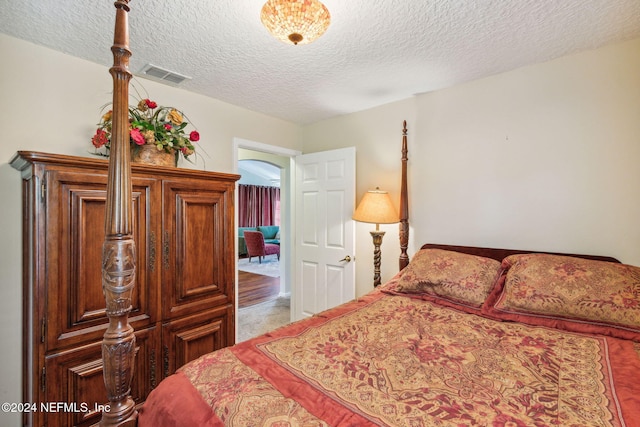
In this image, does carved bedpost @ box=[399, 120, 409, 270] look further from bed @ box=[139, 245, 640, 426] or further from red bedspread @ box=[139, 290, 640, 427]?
red bedspread @ box=[139, 290, 640, 427]

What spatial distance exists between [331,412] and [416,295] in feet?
4.31

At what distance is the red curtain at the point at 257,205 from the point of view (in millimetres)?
9383

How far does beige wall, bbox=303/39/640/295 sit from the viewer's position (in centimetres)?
184

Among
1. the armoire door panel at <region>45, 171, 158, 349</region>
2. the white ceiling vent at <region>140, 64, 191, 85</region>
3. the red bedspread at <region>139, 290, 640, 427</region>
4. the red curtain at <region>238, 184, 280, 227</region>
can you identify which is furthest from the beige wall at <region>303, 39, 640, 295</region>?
the red curtain at <region>238, 184, 280, 227</region>

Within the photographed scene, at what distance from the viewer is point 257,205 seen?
977cm

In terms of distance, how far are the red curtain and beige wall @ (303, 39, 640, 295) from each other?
7204mm

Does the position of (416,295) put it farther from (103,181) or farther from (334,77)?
(103,181)

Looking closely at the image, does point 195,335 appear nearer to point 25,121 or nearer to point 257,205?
point 25,121

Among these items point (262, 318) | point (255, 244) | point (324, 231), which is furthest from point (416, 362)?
point (255, 244)

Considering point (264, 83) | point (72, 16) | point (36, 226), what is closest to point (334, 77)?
point (264, 83)

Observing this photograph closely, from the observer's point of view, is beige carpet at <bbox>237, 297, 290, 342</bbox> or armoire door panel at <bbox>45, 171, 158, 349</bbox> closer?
armoire door panel at <bbox>45, 171, 158, 349</bbox>

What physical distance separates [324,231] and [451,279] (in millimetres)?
1543

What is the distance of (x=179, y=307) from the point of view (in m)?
1.86

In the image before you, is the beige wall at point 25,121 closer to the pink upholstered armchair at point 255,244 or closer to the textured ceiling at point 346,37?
the textured ceiling at point 346,37
